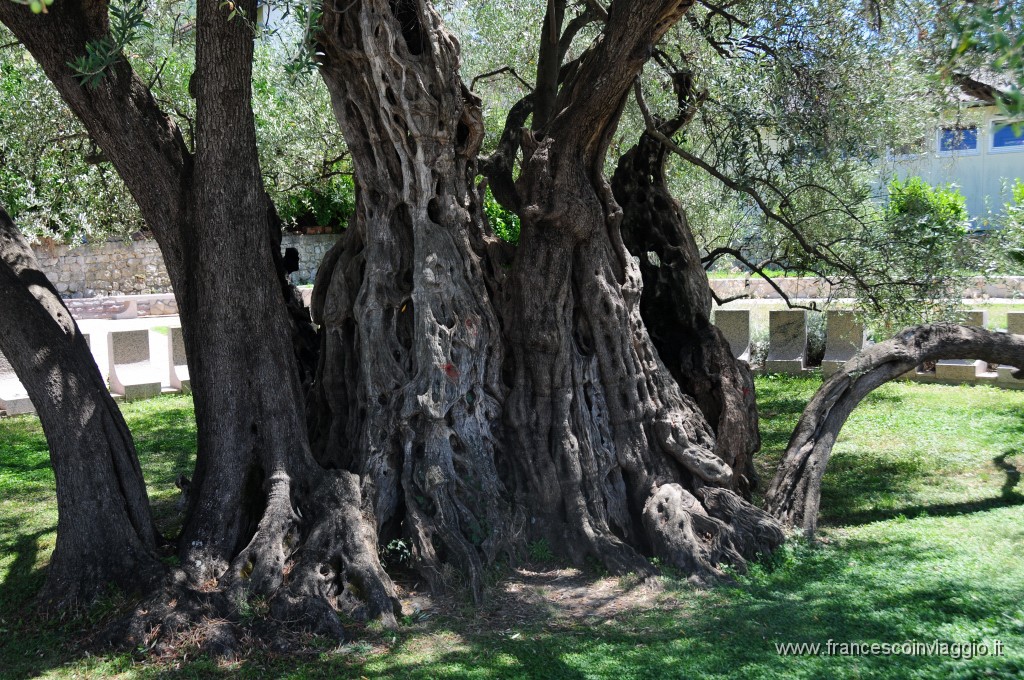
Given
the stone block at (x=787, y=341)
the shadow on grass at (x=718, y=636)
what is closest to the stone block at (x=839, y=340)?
the stone block at (x=787, y=341)

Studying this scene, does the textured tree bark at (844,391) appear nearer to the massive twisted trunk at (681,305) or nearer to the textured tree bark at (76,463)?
the massive twisted trunk at (681,305)

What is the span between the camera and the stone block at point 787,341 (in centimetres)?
1276

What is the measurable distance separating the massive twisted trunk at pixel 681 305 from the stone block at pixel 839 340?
Answer: 5.70 m

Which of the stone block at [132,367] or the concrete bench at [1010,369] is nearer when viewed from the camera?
the concrete bench at [1010,369]

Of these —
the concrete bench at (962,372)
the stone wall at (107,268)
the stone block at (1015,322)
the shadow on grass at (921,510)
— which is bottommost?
the shadow on grass at (921,510)

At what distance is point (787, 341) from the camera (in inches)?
516

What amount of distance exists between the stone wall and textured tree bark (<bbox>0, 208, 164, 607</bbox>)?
1891 centimetres

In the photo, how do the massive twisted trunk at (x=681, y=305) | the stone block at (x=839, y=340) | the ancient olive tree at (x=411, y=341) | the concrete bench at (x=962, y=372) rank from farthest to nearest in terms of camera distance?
the stone block at (x=839, y=340) < the concrete bench at (x=962, y=372) < the massive twisted trunk at (x=681, y=305) < the ancient olive tree at (x=411, y=341)

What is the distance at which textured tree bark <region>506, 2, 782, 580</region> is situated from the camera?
5973 mm

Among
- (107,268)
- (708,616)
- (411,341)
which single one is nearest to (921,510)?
(708,616)

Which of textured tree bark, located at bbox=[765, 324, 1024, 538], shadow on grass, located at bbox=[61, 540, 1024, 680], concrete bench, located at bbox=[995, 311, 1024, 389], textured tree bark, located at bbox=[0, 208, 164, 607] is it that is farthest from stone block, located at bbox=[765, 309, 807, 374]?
textured tree bark, located at bbox=[0, 208, 164, 607]

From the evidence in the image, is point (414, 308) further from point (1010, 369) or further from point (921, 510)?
point (1010, 369)

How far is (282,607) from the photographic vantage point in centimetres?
488

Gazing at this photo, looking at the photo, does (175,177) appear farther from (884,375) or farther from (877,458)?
(877,458)
